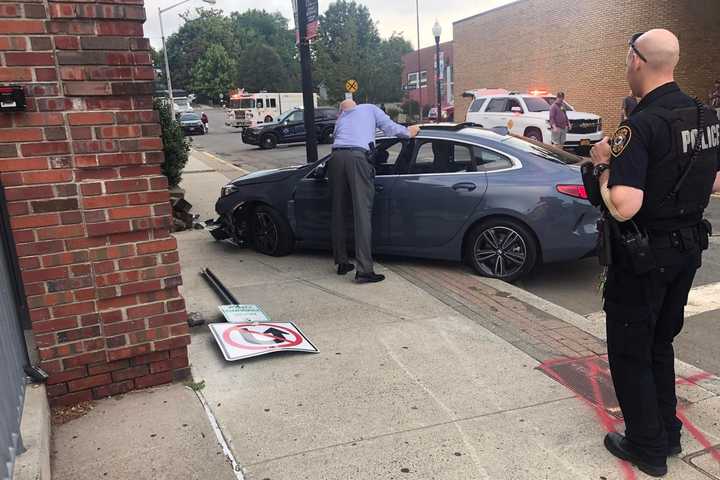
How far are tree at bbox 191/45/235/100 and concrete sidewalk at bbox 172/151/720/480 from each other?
100620 millimetres

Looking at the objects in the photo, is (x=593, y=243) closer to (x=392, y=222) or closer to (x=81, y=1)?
(x=392, y=222)

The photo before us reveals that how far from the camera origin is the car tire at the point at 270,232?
6684mm

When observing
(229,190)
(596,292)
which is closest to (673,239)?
(596,292)

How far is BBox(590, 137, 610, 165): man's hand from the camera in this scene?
8.37 ft

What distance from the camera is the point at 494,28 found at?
30859mm

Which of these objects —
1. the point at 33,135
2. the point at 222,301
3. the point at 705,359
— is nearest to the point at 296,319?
the point at 222,301

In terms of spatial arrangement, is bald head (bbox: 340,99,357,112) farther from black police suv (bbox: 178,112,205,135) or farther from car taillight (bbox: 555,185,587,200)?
black police suv (bbox: 178,112,205,135)

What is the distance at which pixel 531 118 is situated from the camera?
18.6 meters

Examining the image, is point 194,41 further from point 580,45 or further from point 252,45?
point 580,45

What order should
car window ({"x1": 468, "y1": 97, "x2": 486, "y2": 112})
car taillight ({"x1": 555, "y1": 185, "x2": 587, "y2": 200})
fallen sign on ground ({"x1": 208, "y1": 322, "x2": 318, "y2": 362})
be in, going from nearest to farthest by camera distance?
fallen sign on ground ({"x1": 208, "y1": 322, "x2": 318, "y2": 362}) < car taillight ({"x1": 555, "y1": 185, "x2": 587, "y2": 200}) < car window ({"x1": 468, "y1": 97, "x2": 486, "y2": 112})

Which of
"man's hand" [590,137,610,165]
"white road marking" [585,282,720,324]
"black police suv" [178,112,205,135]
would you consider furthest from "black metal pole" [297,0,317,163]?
"black police suv" [178,112,205,135]

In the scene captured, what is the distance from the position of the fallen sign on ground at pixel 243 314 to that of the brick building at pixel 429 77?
45426mm

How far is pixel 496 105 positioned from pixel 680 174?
18.5m

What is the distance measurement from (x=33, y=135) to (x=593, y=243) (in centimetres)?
458
